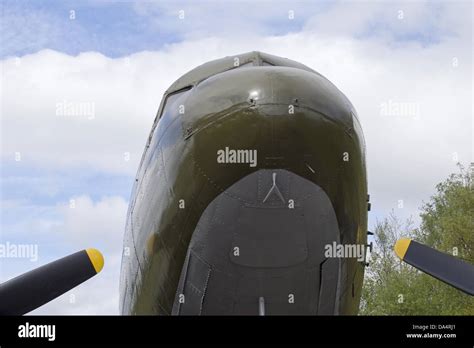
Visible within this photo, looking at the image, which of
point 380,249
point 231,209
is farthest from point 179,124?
point 380,249

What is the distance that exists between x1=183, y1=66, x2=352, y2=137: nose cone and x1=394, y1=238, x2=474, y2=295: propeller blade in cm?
217

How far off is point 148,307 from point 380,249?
113 feet

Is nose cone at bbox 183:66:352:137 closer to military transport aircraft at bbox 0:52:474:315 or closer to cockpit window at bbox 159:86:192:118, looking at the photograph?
military transport aircraft at bbox 0:52:474:315

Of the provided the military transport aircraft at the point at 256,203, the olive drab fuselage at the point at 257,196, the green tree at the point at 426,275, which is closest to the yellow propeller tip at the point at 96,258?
the military transport aircraft at the point at 256,203

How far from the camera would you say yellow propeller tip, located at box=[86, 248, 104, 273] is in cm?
822

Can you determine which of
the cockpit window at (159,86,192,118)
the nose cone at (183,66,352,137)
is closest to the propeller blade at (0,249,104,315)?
the cockpit window at (159,86,192,118)

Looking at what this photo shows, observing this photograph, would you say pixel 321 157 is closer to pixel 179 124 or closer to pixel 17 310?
pixel 179 124

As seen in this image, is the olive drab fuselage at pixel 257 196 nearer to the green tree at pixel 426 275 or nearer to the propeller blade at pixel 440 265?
the propeller blade at pixel 440 265

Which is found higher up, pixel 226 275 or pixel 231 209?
pixel 231 209
